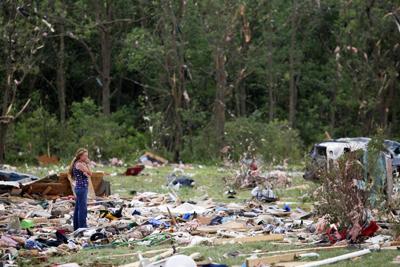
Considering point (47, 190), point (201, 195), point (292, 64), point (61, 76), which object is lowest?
point (201, 195)

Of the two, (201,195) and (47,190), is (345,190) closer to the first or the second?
(201,195)

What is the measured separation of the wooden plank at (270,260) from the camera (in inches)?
472

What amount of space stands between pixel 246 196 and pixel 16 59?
16297 mm

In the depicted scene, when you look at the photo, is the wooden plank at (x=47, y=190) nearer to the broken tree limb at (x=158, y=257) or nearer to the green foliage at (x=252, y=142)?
the broken tree limb at (x=158, y=257)

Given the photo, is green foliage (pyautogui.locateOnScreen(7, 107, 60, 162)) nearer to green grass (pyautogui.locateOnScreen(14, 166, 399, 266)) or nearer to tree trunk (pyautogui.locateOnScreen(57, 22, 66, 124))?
tree trunk (pyautogui.locateOnScreen(57, 22, 66, 124))

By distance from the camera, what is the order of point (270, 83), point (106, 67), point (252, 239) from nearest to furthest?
point (252, 239), point (106, 67), point (270, 83)

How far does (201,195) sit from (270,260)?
39.7 ft

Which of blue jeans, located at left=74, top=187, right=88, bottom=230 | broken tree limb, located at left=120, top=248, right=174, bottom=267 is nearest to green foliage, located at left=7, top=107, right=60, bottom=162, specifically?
blue jeans, located at left=74, top=187, right=88, bottom=230

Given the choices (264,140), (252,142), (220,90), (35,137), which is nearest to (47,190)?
(252,142)

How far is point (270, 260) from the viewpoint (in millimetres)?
12289

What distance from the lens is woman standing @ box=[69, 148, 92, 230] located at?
662 inches

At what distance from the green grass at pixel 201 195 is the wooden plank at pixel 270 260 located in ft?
1.60

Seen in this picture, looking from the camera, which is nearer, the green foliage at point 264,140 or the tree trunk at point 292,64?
the green foliage at point 264,140

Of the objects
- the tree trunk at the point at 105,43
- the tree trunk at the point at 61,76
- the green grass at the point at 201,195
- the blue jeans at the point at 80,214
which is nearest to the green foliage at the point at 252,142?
the green grass at the point at 201,195
